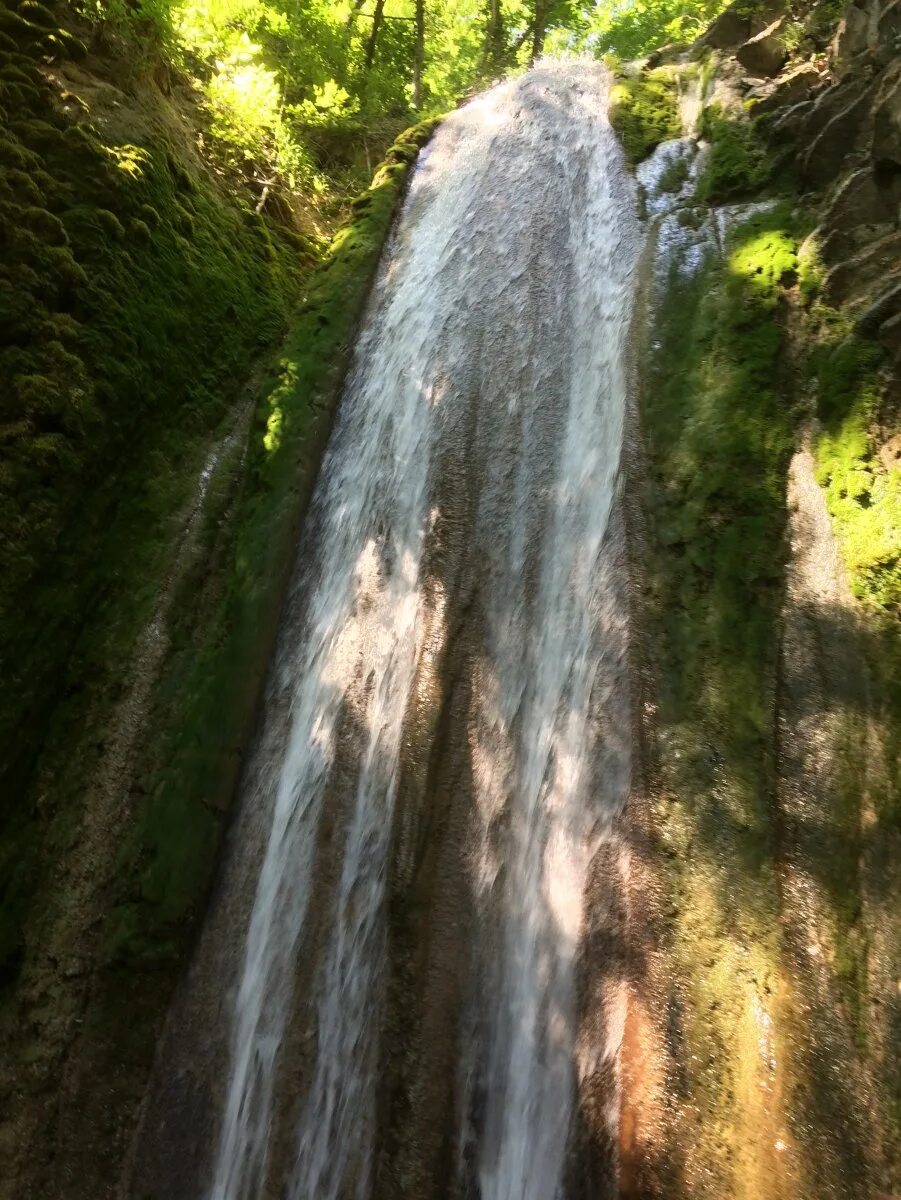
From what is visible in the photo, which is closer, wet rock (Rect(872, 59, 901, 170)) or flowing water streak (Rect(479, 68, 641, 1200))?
flowing water streak (Rect(479, 68, 641, 1200))

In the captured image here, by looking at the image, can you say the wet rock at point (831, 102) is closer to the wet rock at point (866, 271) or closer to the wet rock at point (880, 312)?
the wet rock at point (866, 271)

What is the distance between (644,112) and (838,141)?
2.42 metres

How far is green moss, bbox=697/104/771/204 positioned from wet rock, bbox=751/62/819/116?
0.17 m

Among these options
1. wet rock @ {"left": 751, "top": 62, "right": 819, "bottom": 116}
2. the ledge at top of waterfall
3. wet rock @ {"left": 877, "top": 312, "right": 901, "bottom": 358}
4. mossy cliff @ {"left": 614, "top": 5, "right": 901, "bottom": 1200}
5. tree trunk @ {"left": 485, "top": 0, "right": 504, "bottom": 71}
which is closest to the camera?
mossy cliff @ {"left": 614, "top": 5, "right": 901, "bottom": 1200}

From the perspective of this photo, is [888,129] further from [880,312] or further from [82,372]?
[82,372]

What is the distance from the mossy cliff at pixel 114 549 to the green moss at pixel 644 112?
9.43 ft

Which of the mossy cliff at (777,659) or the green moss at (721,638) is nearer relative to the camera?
the mossy cliff at (777,659)

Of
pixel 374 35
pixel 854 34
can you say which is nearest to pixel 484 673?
pixel 854 34

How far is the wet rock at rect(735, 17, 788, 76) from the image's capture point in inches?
259

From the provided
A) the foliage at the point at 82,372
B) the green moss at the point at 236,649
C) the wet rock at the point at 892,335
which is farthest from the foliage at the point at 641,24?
the wet rock at the point at 892,335

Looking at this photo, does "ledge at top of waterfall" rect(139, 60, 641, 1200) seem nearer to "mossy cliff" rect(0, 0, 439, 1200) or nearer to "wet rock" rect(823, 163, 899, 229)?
"mossy cliff" rect(0, 0, 439, 1200)

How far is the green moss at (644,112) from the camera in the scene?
6664 mm

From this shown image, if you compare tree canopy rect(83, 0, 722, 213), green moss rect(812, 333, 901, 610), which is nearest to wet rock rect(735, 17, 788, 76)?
green moss rect(812, 333, 901, 610)

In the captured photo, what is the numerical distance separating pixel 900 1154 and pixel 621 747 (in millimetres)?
1753
